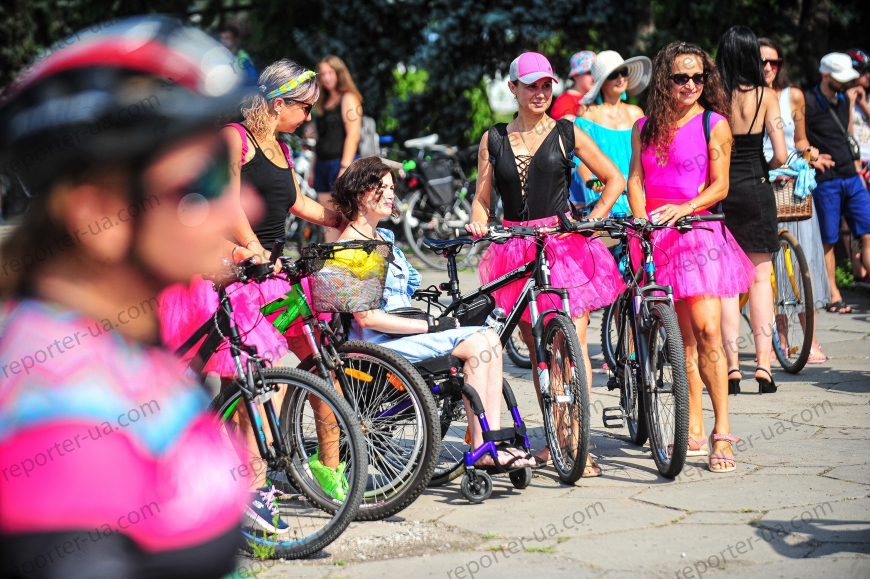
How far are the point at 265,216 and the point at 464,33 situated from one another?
31.0 ft

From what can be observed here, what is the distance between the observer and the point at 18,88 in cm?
101

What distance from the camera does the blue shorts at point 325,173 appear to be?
945 centimetres

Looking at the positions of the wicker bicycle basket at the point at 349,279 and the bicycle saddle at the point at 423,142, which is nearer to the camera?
the wicker bicycle basket at the point at 349,279

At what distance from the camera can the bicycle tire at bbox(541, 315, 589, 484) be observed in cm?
444

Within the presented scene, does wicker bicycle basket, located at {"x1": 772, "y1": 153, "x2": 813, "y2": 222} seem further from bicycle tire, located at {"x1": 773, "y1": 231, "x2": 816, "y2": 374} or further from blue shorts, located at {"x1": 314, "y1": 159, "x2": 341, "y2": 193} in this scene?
blue shorts, located at {"x1": 314, "y1": 159, "x2": 341, "y2": 193}

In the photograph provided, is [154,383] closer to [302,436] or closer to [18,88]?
[18,88]

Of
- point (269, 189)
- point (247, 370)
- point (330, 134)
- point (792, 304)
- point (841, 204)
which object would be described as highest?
point (330, 134)

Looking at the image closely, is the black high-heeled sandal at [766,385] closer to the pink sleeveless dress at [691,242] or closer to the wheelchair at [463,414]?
the pink sleeveless dress at [691,242]

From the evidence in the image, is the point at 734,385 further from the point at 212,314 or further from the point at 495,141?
the point at 212,314

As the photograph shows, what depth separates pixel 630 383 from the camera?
505 centimetres

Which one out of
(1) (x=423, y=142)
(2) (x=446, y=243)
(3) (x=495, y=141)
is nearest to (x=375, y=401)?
(2) (x=446, y=243)

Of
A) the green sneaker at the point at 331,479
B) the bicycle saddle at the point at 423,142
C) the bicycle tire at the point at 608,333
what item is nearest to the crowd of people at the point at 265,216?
the green sneaker at the point at 331,479

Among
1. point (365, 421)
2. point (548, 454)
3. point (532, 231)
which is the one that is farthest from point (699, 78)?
point (365, 421)

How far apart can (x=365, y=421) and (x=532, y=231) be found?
1142mm
